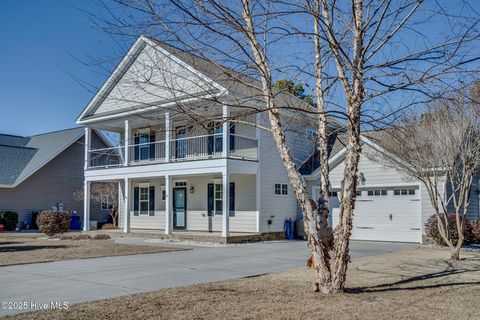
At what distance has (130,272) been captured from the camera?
10711mm

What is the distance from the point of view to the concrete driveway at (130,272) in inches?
325

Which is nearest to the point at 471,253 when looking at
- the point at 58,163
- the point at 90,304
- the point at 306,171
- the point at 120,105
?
A: the point at 306,171

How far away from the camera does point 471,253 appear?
15.2m

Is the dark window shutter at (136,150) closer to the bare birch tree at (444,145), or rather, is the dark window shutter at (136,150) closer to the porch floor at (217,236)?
the porch floor at (217,236)

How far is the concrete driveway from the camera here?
8250 millimetres

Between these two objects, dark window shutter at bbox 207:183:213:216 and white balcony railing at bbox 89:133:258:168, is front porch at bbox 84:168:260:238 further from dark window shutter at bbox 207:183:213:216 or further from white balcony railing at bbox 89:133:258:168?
white balcony railing at bbox 89:133:258:168

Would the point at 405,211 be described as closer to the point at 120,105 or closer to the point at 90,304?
the point at 120,105

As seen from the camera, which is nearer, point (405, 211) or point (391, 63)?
point (391, 63)

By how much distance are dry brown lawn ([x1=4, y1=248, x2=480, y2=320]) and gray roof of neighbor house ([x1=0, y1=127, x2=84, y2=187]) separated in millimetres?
23639

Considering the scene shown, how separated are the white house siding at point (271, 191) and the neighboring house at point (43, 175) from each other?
1507 cm

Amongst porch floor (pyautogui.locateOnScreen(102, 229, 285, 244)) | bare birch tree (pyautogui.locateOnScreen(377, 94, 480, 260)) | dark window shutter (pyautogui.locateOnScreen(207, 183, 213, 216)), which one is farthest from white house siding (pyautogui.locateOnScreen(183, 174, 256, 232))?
bare birch tree (pyautogui.locateOnScreen(377, 94, 480, 260))

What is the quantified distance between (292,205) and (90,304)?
1600cm

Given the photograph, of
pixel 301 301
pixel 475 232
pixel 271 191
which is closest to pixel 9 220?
pixel 271 191

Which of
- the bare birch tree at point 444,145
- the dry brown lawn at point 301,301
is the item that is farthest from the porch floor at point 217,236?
the dry brown lawn at point 301,301
